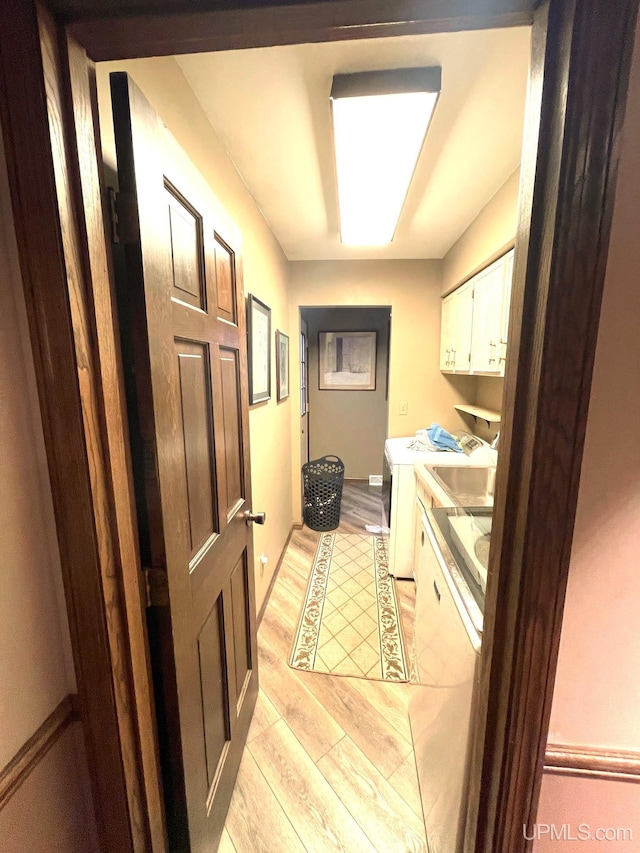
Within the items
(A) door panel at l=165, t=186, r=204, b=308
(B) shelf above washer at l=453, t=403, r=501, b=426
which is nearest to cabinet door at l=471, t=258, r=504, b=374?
(B) shelf above washer at l=453, t=403, r=501, b=426

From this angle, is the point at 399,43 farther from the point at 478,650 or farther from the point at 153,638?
the point at 153,638

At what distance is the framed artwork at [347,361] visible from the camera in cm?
416

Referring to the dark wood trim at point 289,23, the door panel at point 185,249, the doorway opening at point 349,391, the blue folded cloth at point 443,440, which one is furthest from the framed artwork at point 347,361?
the dark wood trim at point 289,23

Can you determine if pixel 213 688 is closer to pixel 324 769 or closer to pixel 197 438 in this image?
pixel 324 769

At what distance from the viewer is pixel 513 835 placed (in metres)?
0.64

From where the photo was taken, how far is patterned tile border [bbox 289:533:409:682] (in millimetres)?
1729

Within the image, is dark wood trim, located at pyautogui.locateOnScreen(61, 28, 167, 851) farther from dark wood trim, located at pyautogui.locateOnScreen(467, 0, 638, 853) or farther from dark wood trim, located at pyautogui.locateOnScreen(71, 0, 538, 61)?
dark wood trim, located at pyautogui.locateOnScreen(467, 0, 638, 853)

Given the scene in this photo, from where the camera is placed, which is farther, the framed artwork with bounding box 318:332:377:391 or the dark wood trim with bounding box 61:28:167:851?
the framed artwork with bounding box 318:332:377:391

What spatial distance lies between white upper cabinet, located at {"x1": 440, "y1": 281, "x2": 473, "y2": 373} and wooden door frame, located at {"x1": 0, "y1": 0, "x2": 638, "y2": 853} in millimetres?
1788

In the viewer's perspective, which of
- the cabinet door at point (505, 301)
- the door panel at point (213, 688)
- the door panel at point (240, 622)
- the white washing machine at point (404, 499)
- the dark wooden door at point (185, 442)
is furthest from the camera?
the white washing machine at point (404, 499)

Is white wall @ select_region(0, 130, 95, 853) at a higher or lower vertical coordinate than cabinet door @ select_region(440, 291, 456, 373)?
lower

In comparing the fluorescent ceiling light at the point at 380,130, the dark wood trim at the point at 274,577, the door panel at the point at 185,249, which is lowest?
the dark wood trim at the point at 274,577

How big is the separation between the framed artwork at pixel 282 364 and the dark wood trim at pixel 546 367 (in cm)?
201

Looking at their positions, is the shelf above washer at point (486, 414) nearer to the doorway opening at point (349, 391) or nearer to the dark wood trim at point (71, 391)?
the doorway opening at point (349, 391)
